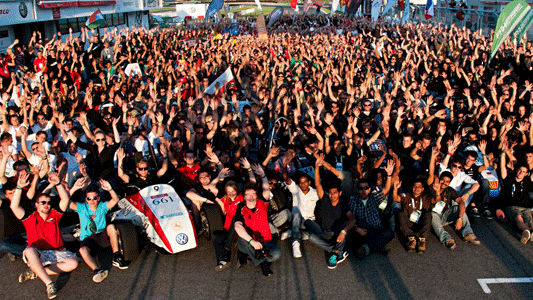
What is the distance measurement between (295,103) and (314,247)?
6051 mm

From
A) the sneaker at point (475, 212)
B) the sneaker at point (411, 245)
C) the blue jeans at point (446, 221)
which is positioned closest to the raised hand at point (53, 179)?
the sneaker at point (411, 245)

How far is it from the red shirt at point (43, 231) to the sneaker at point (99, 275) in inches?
25.0

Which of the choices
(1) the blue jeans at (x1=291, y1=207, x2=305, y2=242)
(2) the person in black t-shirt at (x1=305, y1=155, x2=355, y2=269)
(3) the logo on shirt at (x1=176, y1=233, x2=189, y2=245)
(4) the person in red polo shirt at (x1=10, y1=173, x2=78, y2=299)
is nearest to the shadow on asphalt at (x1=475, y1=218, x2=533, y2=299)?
(2) the person in black t-shirt at (x1=305, y1=155, x2=355, y2=269)

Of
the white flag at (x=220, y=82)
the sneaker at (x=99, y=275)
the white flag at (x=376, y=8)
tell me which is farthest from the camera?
the white flag at (x=376, y=8)

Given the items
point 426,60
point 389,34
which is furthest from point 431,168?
point 389,34

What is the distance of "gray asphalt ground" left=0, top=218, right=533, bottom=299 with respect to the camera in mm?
5938

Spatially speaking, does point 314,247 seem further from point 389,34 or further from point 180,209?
point 389,34

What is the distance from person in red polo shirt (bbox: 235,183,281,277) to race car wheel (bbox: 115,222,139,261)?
1377mm

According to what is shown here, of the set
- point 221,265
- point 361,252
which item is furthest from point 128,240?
point 361,252

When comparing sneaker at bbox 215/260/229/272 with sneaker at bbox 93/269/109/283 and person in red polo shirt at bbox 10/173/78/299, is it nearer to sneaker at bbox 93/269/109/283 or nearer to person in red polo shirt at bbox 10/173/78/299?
sneaker at bbox 93/269/109/283

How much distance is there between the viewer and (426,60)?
16672mm

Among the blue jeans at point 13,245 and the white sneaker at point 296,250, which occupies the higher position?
the blue jeans at point 13,245

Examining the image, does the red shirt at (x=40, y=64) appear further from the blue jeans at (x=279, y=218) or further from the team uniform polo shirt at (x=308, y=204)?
the team uniform polo shirt at (x=308, y=204)

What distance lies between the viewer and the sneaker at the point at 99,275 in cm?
619
